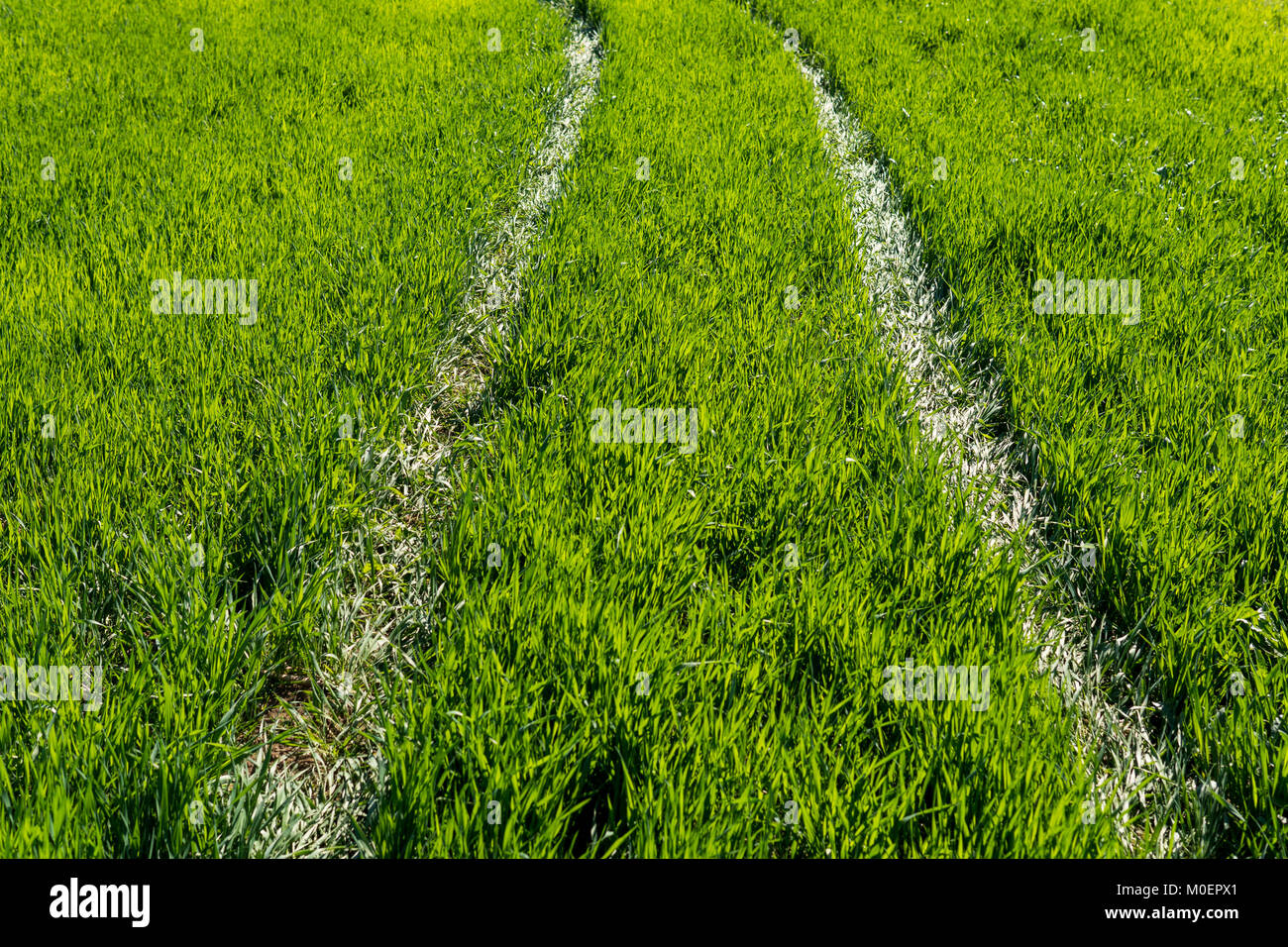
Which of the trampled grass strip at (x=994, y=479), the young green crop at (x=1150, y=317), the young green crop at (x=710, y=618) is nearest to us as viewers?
the young green crop at (x=710, y=618)

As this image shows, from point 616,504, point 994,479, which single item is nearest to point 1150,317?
point 994,479

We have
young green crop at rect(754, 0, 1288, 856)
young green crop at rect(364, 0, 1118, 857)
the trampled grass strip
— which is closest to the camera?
young green crop at rect(364, 0, 1118, 857)

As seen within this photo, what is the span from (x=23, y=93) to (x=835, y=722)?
243 inches

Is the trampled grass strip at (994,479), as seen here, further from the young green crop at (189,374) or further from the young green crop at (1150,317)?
the young green crop at (189,374)

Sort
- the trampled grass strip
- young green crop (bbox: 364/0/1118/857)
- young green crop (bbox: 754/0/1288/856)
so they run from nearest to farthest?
1. young green crop (bbox: 364/0/1118/857)
2. the trampled grass strip
3. young green crop (bbox: 754/0/1288/856)

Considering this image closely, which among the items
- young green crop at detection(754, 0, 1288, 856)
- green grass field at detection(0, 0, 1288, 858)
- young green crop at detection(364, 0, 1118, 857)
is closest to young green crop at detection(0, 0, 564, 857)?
green grass field at detection(0, 0, 1288, 858)

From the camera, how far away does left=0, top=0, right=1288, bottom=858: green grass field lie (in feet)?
4.43

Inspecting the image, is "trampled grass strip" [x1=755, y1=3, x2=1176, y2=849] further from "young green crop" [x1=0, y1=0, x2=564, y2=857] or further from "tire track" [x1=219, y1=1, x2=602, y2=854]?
"young green crop" [x1=0, y1=0, x2=564, y2=857]

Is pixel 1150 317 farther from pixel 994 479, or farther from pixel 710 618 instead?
pixel 710 618

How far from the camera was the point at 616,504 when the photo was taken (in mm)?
2031

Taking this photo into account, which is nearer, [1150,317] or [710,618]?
[710,618]

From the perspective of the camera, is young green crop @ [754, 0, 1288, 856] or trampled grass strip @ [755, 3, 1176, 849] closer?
trampled grass strip @ [755, 3, 1176, 849]

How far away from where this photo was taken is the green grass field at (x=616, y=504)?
135cm

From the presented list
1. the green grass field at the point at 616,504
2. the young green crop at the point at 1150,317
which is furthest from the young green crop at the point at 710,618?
the young green crop at the point at 1150,317
